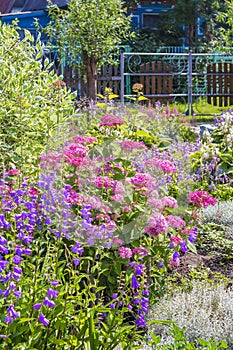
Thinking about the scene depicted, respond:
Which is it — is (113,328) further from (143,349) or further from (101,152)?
(101,152)

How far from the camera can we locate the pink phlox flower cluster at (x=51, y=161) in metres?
4.15

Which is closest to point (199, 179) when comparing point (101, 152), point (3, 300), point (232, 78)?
point (101, 152)

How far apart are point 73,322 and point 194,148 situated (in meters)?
4.84

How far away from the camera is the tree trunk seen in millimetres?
15859

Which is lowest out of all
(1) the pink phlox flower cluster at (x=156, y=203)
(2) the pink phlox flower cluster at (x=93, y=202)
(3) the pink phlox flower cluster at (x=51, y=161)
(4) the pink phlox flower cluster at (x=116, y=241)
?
(4) the pink phlox flower cluster at (x=116, y=241)

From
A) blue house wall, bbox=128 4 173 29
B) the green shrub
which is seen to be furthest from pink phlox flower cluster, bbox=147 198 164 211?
A: blue house wall, bbox=128 4 173 29

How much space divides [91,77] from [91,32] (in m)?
1.02

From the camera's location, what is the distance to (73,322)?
329 centimetres

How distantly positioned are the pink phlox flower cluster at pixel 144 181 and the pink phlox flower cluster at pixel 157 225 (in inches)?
9.5

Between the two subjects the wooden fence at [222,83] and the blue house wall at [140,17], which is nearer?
the wooden fence at [222,83]

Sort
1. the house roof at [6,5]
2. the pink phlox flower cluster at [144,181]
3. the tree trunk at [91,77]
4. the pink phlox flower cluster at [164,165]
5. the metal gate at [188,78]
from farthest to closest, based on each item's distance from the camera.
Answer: the house roof at [6,5]
the metal gate at [188,78]
the tree trunk at [91,77]
the pink phlox flower cluster at [164,165]
the pink phlox flower cluster at [144,181]

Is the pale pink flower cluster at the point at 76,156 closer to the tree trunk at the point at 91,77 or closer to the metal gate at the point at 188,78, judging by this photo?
the tree trunk at the point at 91,77

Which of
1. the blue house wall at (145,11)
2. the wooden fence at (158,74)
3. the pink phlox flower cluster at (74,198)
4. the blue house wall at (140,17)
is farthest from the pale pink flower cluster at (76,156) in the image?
the blue house wall at (145,11)

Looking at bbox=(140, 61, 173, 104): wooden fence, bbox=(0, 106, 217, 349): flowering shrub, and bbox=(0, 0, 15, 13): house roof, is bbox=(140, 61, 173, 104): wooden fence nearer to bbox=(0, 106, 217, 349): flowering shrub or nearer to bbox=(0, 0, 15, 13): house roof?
bbox=(0, 0, 15, 13): house roof
